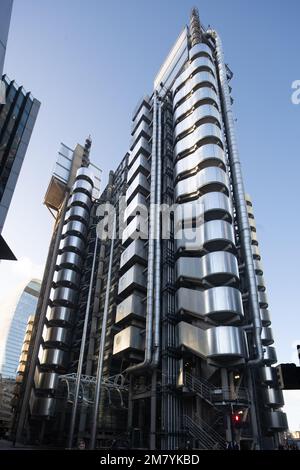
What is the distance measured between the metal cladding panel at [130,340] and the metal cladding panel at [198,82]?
37.1m

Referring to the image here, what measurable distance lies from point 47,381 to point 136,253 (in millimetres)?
21474

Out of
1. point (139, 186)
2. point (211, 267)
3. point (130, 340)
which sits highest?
point (139, 186)

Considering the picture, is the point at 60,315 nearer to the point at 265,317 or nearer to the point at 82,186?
the point at 82,186

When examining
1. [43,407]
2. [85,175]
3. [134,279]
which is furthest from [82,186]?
[43,407]

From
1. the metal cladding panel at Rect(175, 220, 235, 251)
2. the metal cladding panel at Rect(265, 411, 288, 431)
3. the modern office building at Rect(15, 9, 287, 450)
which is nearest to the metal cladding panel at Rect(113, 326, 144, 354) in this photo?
the modern office building at Rect(15, 9, 287, 450)

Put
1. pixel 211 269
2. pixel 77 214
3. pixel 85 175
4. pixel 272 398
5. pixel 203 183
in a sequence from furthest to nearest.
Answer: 1. pixel 85 175
2. pixel 77 214
3. pixel 203 183
4. pixel 272 398
5. pixel 211 269

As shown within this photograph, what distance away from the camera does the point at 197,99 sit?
4997 centimetres

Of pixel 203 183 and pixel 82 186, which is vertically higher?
pixel 82 186

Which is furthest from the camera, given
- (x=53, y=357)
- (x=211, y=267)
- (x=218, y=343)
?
(x=53, y=357)

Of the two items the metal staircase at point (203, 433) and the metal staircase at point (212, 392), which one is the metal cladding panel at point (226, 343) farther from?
the metal staircase at point (203, 433)

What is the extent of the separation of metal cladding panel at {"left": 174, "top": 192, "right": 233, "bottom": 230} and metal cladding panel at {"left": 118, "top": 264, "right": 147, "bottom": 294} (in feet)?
25.6

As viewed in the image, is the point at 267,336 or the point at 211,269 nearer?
the point at 211,269

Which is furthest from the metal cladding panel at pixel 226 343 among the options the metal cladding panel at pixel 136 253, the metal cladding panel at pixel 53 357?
the metal cladding panel at pixel 53 357
